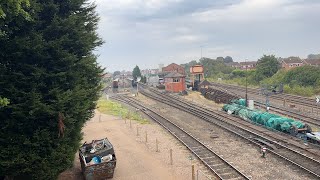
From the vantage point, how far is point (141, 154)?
22469mm

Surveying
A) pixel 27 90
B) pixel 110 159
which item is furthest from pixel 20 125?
pixel 110 159

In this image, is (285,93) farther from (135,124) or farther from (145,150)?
(145,150)

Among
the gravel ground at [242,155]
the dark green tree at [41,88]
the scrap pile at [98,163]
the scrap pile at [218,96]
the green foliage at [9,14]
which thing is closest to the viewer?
the green foliage at [9,14]

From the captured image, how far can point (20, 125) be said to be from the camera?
510 inches

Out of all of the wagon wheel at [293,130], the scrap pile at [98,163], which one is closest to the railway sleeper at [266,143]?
the wagon wheel at [293,130]

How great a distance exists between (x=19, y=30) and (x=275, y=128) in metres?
22.8

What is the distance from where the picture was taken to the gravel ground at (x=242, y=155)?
17.7 meters

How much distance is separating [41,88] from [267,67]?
2990 inches

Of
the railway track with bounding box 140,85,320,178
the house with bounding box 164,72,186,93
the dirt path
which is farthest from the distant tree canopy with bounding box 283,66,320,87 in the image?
the dirt path

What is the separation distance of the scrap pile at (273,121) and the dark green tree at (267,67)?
45826 mm

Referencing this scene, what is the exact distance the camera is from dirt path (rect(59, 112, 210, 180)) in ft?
60.2

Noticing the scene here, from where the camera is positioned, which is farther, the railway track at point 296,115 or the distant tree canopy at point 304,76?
the distant tree canopy at point 304,76

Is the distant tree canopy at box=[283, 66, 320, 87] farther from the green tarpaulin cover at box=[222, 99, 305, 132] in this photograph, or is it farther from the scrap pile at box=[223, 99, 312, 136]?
the scrap pile at box=[223, 99, 312, 136]

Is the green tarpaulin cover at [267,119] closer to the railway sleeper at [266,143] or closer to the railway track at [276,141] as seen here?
the railway track at [276,141]
